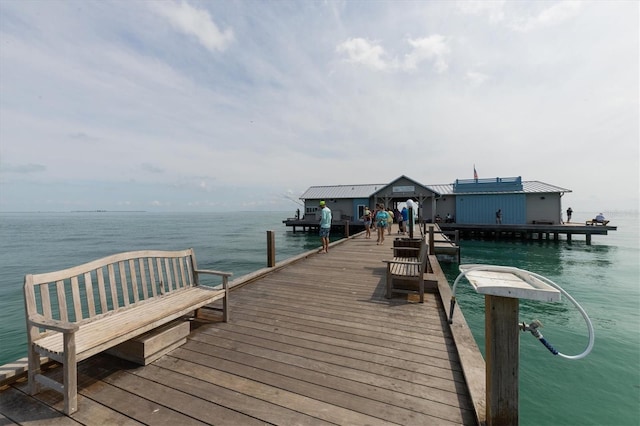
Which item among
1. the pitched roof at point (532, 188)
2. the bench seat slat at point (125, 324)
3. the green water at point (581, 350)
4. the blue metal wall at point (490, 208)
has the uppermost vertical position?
the pitched roof at point (532, 188)

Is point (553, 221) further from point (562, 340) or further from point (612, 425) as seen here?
point (612, 425)

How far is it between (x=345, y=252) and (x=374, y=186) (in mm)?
22255

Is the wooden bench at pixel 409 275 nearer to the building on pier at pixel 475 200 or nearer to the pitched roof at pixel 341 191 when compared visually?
the building on pier at pixel 475 200

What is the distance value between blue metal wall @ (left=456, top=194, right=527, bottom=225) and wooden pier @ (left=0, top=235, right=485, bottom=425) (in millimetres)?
24188

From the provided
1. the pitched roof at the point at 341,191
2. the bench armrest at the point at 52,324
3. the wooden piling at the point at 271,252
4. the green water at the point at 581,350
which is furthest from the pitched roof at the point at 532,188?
the bench armrest at the point at 52,324

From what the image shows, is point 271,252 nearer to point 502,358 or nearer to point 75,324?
point 75,324

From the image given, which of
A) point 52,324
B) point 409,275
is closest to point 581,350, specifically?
point 409,275

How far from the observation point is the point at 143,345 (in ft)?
9.89

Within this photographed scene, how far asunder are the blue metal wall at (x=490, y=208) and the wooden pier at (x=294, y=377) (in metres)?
24.2

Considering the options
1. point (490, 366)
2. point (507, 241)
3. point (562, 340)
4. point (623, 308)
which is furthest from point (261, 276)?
point (507, 241)

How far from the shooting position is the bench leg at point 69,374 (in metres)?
2.33

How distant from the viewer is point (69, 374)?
235cm

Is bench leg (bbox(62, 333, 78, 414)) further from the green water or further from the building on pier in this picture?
the building on pier

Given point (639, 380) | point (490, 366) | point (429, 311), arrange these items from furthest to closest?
Answer: point (639, 380) → point (429, 311) → point (490, 366)
